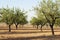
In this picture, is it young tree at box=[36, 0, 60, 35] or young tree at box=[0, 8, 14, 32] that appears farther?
young tree at box=[0, 8, 14, 32]

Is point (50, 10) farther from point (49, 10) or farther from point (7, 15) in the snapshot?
point (7, 15)

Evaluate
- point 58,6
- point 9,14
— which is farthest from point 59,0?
point 9,14

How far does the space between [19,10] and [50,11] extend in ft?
79.3

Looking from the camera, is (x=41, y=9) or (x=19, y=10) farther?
(x=19, y=10)

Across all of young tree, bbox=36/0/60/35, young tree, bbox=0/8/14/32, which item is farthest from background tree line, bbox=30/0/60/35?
young tree, bbox=0/8/14/32

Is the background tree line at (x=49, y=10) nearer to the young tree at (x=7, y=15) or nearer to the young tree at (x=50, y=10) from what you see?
the young tree at (x=50, y=10)

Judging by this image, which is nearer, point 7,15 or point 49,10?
point 49,10

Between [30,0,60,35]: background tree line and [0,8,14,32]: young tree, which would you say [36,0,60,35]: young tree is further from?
[0,8,14,32]: young tree

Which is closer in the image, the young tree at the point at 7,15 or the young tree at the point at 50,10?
the young tree at the point at 50,10

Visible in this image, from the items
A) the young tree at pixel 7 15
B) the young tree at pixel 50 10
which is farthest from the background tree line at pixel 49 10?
the young tree at pixel 7 15

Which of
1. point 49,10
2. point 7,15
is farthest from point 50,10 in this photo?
point 7,15

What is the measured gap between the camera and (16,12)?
62.8m

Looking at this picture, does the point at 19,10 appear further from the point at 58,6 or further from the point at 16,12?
the point at 58,6

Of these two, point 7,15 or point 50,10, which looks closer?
point 50,10
